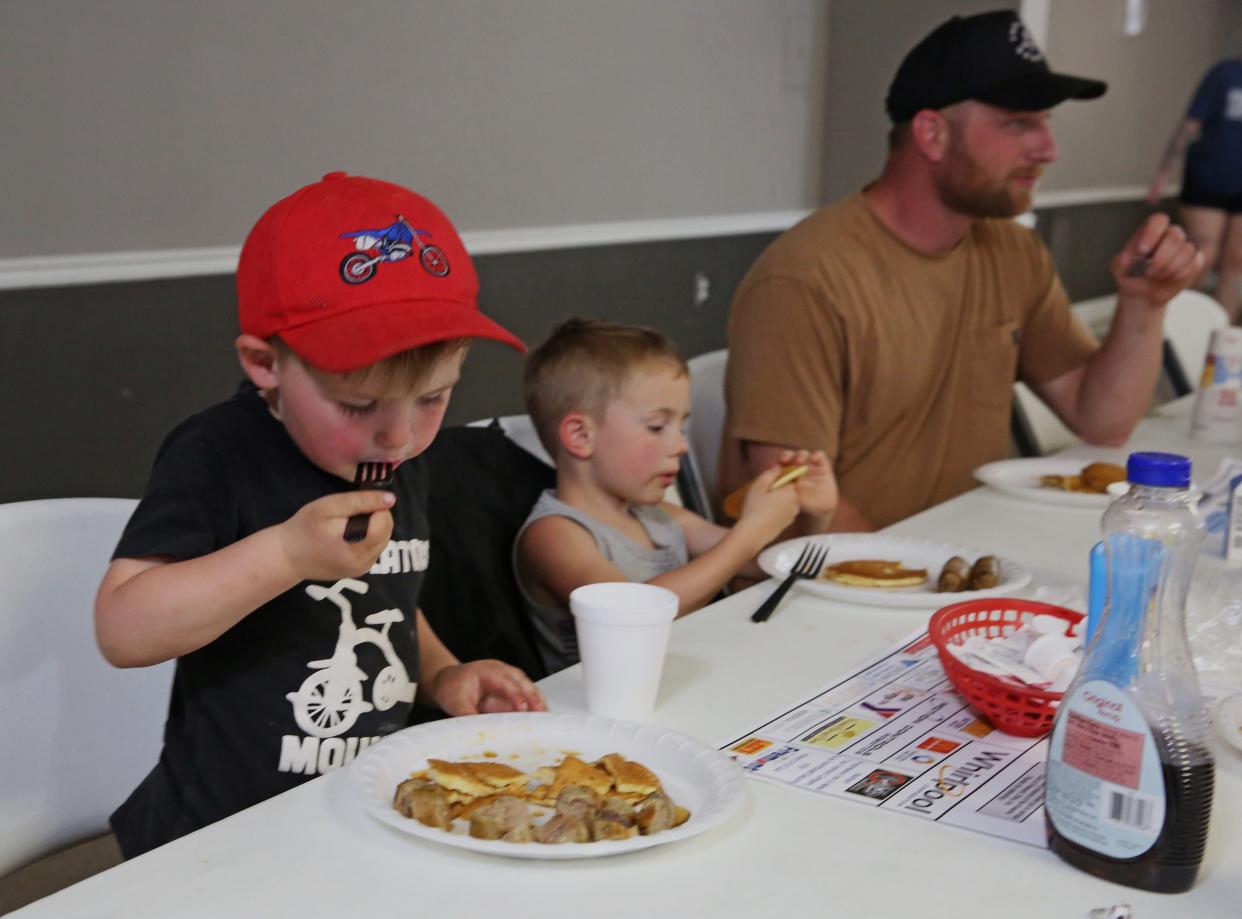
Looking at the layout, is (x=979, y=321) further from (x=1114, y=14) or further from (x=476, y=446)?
(x=1114, y=14)

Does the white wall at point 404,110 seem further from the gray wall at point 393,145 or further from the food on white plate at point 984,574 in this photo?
the food on white plate at point 984,574

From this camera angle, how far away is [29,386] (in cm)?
217

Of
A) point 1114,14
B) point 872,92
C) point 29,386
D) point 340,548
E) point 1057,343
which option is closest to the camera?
point 340,548

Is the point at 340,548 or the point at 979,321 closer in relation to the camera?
the point at 340,548

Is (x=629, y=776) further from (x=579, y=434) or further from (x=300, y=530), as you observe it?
(x=579, y=434)

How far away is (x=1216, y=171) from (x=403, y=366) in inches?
216

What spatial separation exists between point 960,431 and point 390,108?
1.28 metres

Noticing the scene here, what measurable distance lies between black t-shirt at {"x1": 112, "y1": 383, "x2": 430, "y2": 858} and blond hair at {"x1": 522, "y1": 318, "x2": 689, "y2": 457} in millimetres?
510

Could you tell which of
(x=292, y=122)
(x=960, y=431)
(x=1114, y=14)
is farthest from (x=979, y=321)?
(x=1114, y=14)

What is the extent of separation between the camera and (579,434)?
1.77 m

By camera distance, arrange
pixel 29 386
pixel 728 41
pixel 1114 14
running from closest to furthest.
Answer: pixel 29 386
pixel 728 41
pixel 1114 14

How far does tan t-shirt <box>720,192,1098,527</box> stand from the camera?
7.17 feet

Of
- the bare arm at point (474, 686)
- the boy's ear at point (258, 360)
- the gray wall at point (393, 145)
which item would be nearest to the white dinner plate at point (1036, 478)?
the bare arm at point (474, 686)

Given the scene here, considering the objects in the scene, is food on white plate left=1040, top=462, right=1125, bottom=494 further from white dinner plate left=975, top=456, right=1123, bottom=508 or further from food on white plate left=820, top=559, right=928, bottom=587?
food on white plate left=820, top=559, right=928, bottom=587
